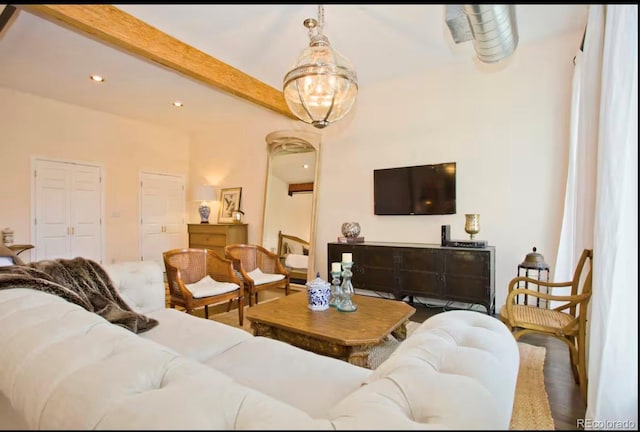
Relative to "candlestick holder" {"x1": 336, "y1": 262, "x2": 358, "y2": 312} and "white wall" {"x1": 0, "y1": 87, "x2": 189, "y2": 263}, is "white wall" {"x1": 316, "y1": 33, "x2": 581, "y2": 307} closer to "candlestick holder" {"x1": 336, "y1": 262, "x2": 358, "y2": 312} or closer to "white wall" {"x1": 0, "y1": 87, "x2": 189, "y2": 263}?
"candlestick holder" {"x1": 336, "y1": 262, "x2": 358, "y2": 312}

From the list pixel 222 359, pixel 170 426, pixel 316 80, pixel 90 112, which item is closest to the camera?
pixel 170 426

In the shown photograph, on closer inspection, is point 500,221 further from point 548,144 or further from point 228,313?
point 228,313

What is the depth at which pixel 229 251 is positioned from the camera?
13.1 ft

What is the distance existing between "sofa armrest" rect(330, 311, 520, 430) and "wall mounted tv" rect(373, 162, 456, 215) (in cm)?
301

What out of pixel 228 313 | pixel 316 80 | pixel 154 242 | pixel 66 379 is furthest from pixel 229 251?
pixel 66 379

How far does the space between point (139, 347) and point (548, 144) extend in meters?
3.90

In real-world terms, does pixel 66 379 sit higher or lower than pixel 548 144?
lower

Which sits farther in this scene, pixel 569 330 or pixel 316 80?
pixel 316 80

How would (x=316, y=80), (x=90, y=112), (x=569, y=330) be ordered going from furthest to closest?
(x=90, y=112) → (x=316, y=80) → (x=569, y=330)

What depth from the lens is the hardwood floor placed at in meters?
0.95

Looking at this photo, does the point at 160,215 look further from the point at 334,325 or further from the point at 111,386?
the point at 111,386

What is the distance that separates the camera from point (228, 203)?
6.12 m

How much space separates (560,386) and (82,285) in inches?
101

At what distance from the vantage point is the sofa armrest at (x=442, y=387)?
0.58 m
